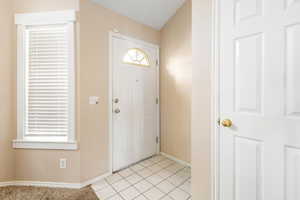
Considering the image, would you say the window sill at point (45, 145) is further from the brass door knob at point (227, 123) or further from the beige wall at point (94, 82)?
the brass door knob at point (227, 123)

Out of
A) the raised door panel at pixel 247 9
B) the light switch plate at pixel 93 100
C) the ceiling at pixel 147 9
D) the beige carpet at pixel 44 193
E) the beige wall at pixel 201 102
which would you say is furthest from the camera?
the ceiling at pixel 147 9

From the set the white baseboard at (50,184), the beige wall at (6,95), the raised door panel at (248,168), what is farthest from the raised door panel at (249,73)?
the beige wall at (6,95)

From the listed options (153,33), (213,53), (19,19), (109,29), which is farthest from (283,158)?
(19,19)

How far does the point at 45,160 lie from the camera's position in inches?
69.3

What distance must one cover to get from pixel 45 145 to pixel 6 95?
809 mm

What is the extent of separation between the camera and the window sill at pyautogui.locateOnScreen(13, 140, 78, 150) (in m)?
1.72

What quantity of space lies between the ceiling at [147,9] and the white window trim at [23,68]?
0.52 m

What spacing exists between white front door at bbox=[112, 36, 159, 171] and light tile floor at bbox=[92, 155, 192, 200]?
218mm

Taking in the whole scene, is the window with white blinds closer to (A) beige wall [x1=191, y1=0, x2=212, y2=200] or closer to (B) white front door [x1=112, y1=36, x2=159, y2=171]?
(B) white front door [x1=112, y1=36, x2=159, y2=171]

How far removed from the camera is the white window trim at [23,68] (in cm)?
172

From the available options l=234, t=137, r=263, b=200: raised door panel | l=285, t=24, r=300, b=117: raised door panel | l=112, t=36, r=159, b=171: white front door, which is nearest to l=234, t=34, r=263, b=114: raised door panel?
l=285, t=24, r=300, b=117: raised door panel

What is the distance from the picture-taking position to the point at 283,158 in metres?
0.83

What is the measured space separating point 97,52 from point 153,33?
120 cm

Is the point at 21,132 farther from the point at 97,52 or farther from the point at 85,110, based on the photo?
the point at 97,52
